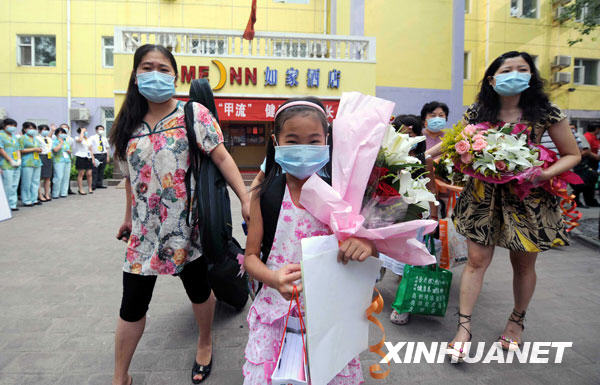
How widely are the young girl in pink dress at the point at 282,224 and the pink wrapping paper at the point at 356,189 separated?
0.60 feet

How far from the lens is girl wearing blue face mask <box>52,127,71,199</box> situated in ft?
31.4

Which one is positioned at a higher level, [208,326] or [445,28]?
[445,28]

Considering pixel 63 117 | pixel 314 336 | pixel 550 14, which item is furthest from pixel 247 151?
pixel 550 14

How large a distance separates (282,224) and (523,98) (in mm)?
2120

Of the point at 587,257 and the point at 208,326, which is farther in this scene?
the point at 587,257

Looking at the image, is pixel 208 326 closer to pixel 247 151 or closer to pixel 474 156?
pixel 474 156

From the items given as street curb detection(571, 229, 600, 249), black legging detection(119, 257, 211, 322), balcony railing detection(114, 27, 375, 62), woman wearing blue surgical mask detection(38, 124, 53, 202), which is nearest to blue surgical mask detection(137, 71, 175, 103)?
black legging detection(119, 257, 211, 322)

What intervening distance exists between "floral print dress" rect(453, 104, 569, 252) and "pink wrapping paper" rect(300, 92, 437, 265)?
55.5 inches

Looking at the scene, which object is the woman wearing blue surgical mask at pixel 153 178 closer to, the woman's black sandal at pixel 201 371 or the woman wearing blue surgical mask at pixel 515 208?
the woman's black sandal at pixel 201 371

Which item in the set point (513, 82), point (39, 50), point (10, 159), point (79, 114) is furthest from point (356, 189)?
point (39, 50)

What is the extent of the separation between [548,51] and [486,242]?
1934 cm

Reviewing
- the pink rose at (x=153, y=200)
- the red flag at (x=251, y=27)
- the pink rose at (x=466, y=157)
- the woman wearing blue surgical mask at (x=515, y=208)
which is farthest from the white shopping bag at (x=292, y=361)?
the red flag at (x=251, y=27)

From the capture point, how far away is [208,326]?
236 cm

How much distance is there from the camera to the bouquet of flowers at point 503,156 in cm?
222
